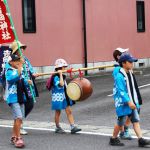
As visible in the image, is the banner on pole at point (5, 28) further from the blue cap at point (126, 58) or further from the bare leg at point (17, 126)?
the blue cap at point (126, 58)

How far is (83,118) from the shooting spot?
1209 centimetres

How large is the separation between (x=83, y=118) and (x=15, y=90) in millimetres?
3174

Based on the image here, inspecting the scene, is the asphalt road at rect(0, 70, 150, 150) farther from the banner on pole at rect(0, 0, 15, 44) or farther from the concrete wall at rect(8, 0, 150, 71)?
the concrete wall at rect(8, 0, 150, 71)

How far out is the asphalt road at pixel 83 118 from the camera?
9.01 metres

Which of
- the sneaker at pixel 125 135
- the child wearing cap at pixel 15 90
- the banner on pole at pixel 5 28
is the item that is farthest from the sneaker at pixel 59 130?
the banner on pole at pixel 5 28

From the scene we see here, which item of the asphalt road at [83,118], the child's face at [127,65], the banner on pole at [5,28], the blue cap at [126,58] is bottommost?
the asphalt road at [83,118]

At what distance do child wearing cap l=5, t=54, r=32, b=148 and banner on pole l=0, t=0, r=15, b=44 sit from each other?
42.0 inches

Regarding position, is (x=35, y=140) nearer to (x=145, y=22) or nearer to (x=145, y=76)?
(x=145, y=76)

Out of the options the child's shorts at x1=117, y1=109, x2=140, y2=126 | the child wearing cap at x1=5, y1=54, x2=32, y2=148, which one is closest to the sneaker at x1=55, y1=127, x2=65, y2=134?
the child wearing cap at x1=5, y1=54, x2=32, y2=148

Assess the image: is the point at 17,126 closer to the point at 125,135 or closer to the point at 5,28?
the point at 125,135

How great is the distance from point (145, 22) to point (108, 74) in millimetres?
5141

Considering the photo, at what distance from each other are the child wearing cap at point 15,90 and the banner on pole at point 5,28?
1.07 metres

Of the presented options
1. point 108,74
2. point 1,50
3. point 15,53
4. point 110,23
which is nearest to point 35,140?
point 15,53

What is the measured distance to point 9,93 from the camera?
928 centimetres
